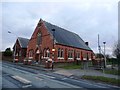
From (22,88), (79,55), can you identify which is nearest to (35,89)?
(22,88)

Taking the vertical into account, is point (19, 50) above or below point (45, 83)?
above

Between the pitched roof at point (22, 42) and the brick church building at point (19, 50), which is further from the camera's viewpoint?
the pitched roof at point (22, 42)

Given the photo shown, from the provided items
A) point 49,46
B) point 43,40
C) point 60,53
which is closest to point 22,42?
point 43,40

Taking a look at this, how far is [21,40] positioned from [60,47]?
68.2 feet

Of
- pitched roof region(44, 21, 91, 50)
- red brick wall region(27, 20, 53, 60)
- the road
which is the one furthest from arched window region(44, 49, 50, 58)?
the road

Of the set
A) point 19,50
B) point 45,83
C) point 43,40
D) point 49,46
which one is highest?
point 43,40

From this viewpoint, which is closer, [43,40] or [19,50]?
[43,40]

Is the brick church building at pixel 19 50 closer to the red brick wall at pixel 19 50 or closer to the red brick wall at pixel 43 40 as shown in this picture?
the red brick wall at pixel 19 50

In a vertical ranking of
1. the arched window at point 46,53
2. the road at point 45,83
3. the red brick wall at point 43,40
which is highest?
the red brick wall at point 43,40

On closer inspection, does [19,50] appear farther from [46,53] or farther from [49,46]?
[49,46]

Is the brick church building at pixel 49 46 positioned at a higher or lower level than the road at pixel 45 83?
higher

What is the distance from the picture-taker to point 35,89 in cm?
1421

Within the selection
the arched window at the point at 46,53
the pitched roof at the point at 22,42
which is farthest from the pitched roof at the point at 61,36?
the pitched roof at the point at 22,42

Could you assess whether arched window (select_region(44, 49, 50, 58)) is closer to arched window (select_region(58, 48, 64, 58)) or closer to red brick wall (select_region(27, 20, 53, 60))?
red brick wall (select_region(27, 20, 53, 60))
